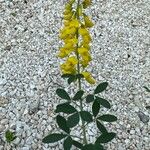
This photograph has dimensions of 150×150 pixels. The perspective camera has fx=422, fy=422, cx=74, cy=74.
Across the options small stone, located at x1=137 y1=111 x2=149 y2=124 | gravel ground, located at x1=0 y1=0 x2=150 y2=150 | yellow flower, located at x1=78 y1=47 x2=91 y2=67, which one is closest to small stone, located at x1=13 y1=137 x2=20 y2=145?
gravel ground, located at x1=0 y1=0 x2=150 y2=150

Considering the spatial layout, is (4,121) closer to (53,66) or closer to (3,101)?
(3,101)

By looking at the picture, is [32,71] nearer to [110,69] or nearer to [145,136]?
[110,69]

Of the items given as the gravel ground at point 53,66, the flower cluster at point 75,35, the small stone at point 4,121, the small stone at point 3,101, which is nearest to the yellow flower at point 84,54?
the flower cluster at point 75,35

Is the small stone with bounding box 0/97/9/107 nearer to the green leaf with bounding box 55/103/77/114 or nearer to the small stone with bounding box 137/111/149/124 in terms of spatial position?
the small stone with bounding box 137/111/149/124

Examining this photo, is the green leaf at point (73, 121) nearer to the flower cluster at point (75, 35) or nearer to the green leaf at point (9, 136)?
the flower cluster at point (75, 35)

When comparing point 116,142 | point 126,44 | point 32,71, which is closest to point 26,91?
point 32,71

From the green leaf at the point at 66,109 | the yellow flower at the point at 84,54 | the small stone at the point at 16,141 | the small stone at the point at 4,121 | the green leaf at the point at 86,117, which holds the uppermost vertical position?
the yellow flower at the point at 84,54

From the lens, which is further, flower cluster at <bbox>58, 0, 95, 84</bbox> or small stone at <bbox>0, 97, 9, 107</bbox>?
small stone at <bbox>0, 97, 9, 107</bbox>

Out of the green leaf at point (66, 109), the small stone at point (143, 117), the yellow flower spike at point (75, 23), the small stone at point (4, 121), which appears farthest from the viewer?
the small stone at point (143, 117)
